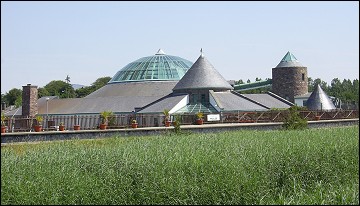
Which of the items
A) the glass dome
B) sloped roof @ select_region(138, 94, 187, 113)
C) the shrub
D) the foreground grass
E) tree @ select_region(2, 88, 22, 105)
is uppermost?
the glass dome

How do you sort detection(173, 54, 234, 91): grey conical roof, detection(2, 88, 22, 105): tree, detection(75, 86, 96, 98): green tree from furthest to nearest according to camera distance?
detection(75, 86, 96, 98): green tree
detection(2, 88, 22, 105): tree
detection(173, 54, 234, 91): grey conical roof

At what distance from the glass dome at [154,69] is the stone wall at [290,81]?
34.5 feet

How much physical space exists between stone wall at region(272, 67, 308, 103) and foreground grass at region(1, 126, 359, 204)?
4478cm

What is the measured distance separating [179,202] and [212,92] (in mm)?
32712

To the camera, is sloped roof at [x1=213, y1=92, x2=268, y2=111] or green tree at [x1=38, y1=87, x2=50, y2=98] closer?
sloped roof at [x1=213, y1=92, x2=268, y2=111]

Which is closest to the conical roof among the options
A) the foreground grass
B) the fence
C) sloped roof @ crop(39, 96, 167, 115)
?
sloped roof @ crop(39, 96, 167, 115)

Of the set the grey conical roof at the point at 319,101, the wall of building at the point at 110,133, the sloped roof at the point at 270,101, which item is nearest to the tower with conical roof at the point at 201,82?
the sloped roof at the point at 270,101

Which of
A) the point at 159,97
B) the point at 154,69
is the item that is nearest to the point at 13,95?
the point at 154,69

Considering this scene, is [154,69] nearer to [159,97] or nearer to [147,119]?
[159,97]

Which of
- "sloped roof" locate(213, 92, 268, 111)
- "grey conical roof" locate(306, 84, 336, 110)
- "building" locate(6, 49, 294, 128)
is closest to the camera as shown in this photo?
"sloped roof" locate(213, 92, 268, 111)

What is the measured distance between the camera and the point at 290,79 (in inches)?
2312

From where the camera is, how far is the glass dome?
59.3 meters

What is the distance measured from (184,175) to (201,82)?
110 feet

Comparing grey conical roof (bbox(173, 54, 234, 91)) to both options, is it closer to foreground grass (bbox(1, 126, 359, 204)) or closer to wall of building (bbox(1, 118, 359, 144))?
wall of building (bbox(1, 118, 359, 144))
